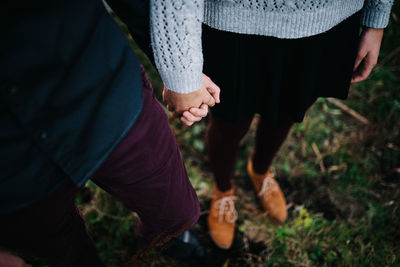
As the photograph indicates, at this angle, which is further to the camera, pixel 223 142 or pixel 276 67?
pixel 223 142

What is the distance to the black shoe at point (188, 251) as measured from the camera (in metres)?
1.52

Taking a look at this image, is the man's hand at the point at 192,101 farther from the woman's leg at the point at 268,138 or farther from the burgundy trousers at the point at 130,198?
the woman's leg at the point at 268,138

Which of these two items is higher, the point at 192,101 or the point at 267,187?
the point at 192,101

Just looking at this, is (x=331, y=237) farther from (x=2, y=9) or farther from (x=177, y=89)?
(x=2, y=9)

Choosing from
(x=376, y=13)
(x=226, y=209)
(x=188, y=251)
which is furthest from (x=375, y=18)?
(x=188, y=251)

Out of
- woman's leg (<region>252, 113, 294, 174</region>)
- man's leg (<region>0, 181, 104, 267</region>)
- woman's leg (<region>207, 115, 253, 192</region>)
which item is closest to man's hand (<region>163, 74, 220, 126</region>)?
woman's leg (<region>207, 115, 253, 192</region>)

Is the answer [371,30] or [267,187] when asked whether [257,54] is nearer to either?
[371,30]

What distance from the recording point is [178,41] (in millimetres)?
809

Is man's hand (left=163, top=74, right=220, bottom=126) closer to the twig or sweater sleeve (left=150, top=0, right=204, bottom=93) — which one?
sweater sleeve (left=150, top=0, right=204, bottom=93)

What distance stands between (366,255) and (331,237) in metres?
0.21

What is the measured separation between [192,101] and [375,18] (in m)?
0.83

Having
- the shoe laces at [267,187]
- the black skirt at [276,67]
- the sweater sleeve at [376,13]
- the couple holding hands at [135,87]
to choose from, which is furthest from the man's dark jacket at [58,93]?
the shoe laces at [267,187]

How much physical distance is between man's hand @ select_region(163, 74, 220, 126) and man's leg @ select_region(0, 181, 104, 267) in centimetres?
47

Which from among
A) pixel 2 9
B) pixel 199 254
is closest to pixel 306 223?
pixel 199 254
